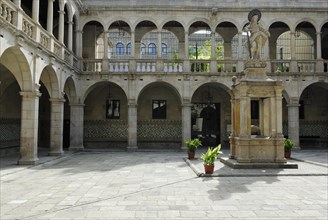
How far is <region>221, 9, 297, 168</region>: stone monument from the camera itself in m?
11.0

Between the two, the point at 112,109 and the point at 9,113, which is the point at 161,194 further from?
the point at 112,109

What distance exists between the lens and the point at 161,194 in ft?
23.7

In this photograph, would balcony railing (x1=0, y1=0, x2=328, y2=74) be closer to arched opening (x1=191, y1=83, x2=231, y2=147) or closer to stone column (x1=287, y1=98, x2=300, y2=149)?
stone column (x1=287, y1=98, x2=300, y2=149)

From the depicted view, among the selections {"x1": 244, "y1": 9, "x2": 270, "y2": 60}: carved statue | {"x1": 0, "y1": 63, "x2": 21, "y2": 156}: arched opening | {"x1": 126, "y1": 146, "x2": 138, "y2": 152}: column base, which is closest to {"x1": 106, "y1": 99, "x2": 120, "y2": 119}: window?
{"x1": 126, "y1": 146, "x2": 138, "y2": 152}: column base

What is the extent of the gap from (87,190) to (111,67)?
12592mm

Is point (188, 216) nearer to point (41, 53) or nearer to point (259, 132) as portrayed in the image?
point (259, 132)

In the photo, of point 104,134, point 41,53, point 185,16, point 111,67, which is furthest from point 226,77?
point 41,53

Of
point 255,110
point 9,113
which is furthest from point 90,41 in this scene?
point 255,110

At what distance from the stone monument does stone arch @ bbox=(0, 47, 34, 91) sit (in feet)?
26.9

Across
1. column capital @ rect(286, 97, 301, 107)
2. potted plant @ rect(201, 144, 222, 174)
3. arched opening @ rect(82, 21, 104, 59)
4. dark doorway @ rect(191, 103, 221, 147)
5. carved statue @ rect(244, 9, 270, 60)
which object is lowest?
potted plant @ rect(201, 144, 222, 174)

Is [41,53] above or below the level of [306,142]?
above

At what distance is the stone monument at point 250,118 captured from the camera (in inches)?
433

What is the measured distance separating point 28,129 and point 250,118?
29.1 ft

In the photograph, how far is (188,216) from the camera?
218 inches
